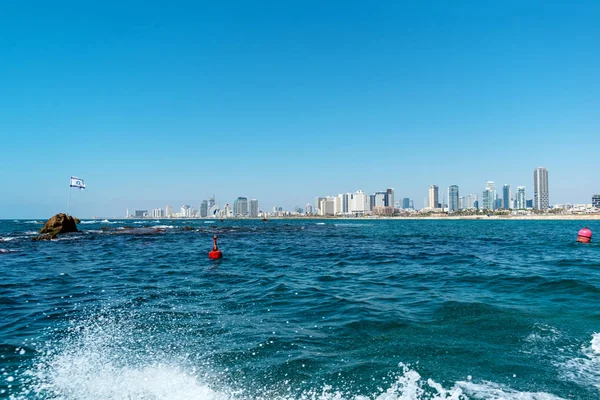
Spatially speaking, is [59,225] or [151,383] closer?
[151,383]

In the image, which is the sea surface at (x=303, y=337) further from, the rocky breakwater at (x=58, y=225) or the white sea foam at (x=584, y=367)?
the rocky breakwater at (x=58, y=225)

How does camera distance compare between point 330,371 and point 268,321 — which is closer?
point 330,371

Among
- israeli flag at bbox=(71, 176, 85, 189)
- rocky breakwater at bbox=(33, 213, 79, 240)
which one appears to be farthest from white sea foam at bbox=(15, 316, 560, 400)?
israeli flag at bbox=(71, 176, 85, 189)

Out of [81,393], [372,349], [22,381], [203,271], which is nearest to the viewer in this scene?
[81,393]

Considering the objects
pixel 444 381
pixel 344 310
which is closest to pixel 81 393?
pixel 444 381

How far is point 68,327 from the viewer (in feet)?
31.4

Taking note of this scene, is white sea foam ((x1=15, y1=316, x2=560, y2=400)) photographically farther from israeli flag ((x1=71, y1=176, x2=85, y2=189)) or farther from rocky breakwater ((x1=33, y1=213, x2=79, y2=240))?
A: israeli flag ((x1=71, y1=176, x2=85, y2=189))

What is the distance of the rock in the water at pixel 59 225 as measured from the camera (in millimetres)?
52375

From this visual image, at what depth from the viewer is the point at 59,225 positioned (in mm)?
53656

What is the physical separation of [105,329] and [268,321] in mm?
4297

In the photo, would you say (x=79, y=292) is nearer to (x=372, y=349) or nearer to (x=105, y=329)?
(x=105, y=329)

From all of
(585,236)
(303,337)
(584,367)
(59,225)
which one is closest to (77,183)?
Result: (59,225)

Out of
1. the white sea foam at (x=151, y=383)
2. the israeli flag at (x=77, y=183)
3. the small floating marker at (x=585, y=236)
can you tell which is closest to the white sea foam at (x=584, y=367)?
the white sea foam at (x=151, y=383)

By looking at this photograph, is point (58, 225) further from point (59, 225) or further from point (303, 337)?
point (303, 337)
